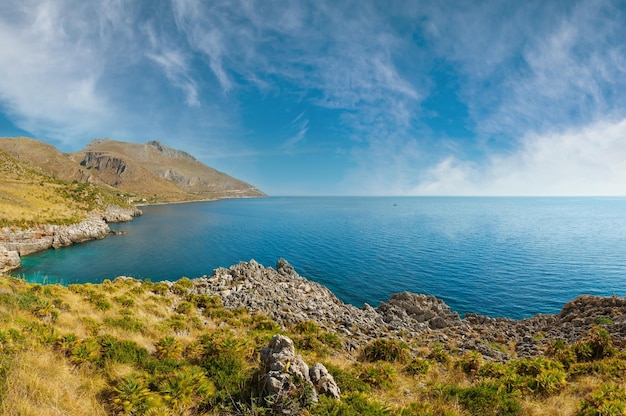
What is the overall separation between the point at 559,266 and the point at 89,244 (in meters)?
102

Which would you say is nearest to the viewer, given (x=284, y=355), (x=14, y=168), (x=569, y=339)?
(x=284, y=355)

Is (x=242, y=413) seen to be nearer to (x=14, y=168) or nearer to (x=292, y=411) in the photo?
(x=292, y=411)

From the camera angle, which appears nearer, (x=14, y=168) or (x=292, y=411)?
(x=292, y=411)

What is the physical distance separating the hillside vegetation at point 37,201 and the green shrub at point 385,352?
2844 inches

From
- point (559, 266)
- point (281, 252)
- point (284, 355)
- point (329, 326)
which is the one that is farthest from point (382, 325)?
point (559, 266)

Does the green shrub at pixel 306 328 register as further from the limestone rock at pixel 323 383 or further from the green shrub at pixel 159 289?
the green shrub at pixel 159 289

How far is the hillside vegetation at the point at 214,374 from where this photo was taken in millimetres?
7902

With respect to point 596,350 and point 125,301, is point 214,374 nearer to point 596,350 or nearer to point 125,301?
point 125,301

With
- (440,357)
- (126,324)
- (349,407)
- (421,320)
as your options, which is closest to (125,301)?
(126,324)

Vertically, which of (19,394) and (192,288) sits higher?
(19,394)

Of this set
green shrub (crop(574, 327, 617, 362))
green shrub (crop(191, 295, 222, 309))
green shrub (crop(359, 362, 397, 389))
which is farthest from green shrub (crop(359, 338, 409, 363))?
green shrub (crop(191, 295, 222, 309))

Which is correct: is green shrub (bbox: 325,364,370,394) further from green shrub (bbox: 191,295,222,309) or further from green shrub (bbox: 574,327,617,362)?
green shrub (bbox: 191,295,222,309)

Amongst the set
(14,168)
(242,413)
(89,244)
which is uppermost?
(14,168)

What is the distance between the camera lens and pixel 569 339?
21188 mm
